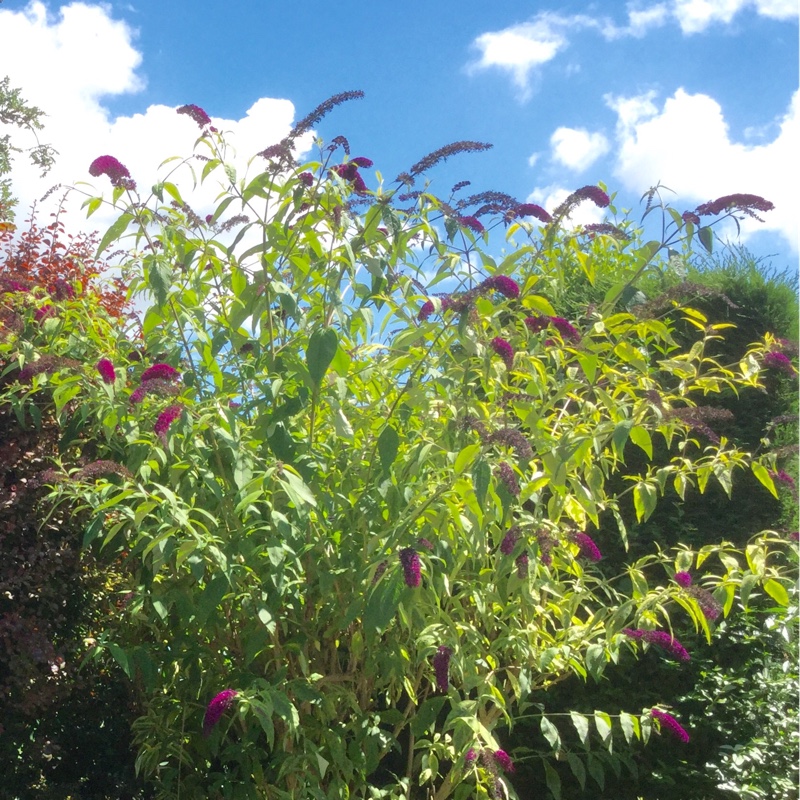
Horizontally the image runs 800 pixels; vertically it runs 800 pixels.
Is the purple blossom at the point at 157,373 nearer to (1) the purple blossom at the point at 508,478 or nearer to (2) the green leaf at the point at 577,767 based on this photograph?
A: (1) the purple blossom at the point at 508,478

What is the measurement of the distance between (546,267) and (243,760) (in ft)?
6.84

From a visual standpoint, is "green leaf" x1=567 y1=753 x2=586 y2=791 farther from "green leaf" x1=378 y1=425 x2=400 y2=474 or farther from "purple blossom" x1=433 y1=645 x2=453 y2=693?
"green leaf" x1=378 y1=425 x2=400 y2=474

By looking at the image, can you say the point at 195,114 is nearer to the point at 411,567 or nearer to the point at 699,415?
the point at 411,567

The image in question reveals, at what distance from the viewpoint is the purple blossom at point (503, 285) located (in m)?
2.67

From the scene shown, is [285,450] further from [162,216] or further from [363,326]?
[162,216]

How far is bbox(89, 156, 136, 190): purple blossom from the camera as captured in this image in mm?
2959

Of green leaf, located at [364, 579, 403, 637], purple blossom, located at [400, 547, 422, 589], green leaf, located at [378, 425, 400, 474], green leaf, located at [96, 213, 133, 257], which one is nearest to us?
purple blossom, located at [400, 547, 422, 589]

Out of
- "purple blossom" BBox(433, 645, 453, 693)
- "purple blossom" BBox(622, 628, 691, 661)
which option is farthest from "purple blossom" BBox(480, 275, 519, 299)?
"purple blossom" BBox(622, 628, 691, 661)

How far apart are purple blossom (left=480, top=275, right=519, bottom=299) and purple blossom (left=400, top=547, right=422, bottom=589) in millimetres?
785

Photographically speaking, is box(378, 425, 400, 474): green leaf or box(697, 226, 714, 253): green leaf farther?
box(697, 226, 714, 253): green leaf

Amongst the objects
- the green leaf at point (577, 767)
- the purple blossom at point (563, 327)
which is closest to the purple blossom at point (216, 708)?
the purple blossom at point (563, 327)

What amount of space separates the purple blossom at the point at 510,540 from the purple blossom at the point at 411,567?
38 cm

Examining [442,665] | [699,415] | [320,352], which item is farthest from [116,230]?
[699,415]

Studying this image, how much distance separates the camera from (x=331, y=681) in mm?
3279
